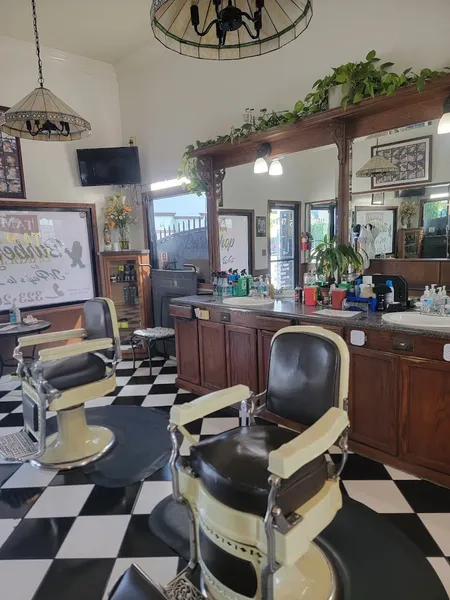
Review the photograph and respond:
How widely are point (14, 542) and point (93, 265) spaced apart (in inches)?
138

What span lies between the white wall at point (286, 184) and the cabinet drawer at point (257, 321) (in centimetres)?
75

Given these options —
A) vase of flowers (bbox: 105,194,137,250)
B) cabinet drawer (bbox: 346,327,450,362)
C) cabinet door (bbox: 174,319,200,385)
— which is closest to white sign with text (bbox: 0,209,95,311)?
vase of flowers (bbox: 105,194,137,250)

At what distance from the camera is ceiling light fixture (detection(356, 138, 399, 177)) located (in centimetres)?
278

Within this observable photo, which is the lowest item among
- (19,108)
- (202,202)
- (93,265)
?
(93,265)

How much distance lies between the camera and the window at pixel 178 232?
428 cm

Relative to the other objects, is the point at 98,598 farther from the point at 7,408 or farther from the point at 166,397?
the point at 7,408

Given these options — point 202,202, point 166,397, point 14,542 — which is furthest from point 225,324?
point 14,542

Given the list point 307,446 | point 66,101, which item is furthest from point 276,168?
point 66,101

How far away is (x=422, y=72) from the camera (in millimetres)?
2295

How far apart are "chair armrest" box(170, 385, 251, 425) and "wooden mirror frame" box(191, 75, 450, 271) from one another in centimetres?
181

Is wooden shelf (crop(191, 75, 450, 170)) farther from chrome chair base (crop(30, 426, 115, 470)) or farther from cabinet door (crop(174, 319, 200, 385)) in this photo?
chrome chair base (crop(30, 426, 115, 470))

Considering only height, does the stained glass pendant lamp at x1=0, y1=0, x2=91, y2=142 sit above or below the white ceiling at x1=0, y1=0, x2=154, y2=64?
below

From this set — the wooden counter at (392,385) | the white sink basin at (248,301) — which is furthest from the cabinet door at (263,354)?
the white sink basin at (248,301)

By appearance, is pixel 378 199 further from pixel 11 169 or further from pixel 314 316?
pixel 11 169
